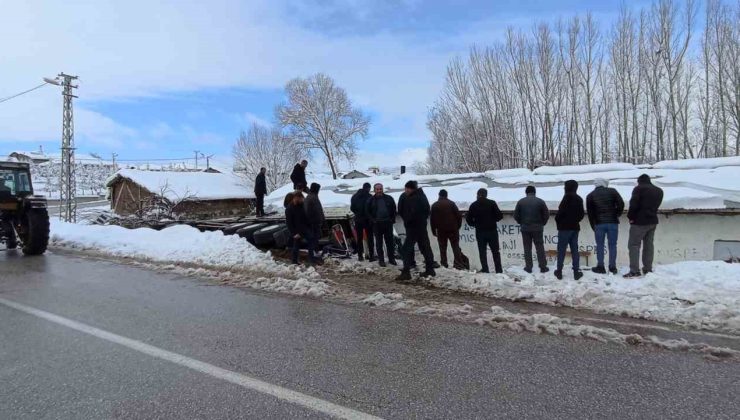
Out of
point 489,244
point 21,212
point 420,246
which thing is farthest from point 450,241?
point 21,212

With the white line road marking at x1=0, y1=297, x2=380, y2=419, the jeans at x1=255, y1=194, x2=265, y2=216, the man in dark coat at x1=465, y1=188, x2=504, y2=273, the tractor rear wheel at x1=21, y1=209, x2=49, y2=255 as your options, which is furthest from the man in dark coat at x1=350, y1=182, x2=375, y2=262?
the tractor rear wheel at x1=21, y1=209, x2=49, y2=255

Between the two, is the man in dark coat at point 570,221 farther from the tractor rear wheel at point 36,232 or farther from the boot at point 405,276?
the tractor rear wheel at point 36,232

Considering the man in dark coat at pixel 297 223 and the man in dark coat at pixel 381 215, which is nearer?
the man in dark coat at pixel 381 215

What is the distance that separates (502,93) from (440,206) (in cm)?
2124

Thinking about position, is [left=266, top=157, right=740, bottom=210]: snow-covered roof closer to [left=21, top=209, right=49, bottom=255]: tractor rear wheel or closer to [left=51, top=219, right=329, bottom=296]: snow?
[left=51, top=219, right=329, bottom=296]: snow

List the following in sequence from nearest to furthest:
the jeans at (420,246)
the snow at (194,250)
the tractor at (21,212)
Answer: the snow at (194,250) → the jeans at (420,246) → the tractor at (21,212)

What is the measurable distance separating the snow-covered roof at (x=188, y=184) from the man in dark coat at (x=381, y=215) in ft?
88.9

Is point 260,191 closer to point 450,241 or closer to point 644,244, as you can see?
point 450,241

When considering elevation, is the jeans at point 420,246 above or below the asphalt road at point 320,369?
above

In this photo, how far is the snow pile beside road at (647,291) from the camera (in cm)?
587

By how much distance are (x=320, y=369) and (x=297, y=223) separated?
6.36 meters

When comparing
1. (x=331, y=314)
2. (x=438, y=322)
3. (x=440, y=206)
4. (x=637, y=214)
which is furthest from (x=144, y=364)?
(x=637, y=214)

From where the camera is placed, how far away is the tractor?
1309 centimetres

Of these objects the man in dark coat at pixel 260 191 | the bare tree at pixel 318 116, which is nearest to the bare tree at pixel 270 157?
the bare tree at pixel 318 116
